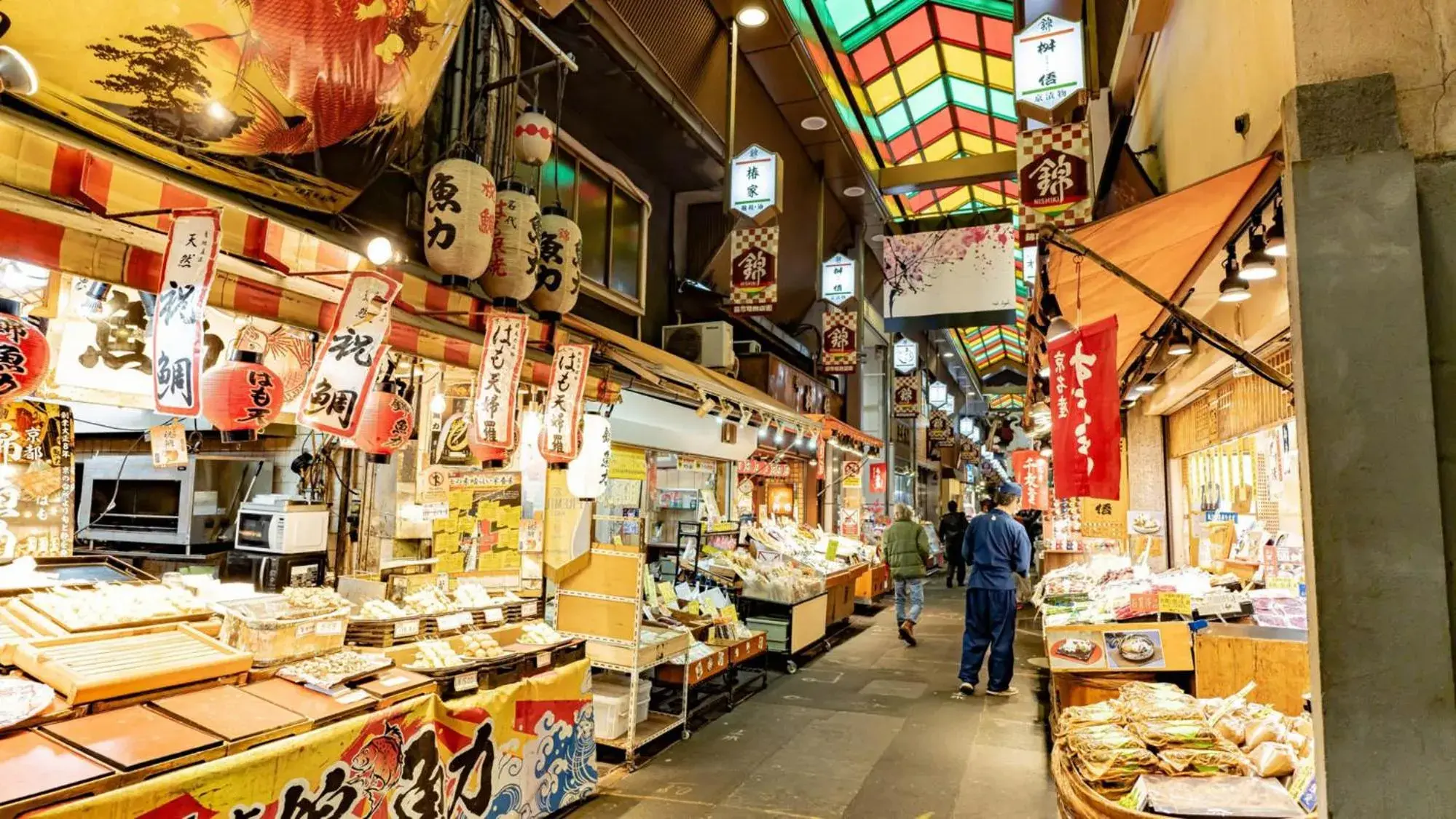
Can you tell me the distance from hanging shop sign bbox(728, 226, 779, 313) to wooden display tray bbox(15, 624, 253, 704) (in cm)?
834

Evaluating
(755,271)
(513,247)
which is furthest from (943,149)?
(513,247)

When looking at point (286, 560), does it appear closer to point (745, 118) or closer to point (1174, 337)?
point (1174, 337)

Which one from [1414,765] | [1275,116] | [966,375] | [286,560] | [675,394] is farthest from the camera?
[966,375]

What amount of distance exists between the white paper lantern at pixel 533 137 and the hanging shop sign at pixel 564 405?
1.89m

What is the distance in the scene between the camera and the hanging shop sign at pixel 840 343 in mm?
15555

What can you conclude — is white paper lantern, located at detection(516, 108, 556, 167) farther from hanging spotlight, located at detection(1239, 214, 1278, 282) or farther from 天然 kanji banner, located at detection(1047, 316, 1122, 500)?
hanging spotlight, located at detection(1239, 214, 1278, 282)

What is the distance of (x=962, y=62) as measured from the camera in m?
14.1

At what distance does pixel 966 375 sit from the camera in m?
40.3

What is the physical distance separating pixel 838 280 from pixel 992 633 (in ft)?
26.1

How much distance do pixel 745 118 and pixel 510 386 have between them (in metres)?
7.94

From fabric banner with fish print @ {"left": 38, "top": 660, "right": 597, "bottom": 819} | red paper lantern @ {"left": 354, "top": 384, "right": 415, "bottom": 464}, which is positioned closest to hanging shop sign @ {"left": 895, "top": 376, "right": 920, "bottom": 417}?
fabric banner with fish print @ {"left": 38, "top": 660, "right": 597, "bottom": 819}

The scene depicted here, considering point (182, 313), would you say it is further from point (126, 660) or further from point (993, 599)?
point (993, 599)

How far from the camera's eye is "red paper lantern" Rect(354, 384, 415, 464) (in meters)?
4.90

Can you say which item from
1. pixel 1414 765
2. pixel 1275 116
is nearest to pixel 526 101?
pixel 1275 116
